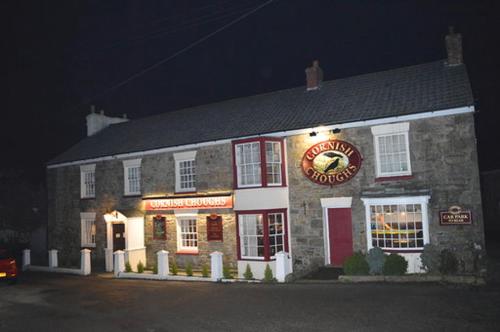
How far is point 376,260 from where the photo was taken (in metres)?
13.6

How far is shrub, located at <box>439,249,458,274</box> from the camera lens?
41.4 feet

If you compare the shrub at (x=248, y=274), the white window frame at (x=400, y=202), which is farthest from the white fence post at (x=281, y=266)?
the white window frame at (x=400, y=202)

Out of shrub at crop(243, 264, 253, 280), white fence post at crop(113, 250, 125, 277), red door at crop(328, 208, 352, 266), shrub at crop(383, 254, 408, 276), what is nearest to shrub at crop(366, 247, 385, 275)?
shrub at crop(383, 254, 408, 276)

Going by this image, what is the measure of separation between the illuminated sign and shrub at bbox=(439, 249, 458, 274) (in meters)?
8.06

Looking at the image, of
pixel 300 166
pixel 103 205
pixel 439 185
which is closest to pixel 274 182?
pixel 300 166

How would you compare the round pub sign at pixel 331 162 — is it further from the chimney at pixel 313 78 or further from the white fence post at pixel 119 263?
the white fence post at pixel 119 263

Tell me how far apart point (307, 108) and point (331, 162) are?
322 centimetres

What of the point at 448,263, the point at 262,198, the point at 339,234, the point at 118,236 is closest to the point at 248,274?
the point at 262,198

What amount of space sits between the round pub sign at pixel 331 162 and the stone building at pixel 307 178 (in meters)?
0.04

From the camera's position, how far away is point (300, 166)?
16141 mm

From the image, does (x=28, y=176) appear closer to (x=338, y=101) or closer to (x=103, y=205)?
(x=103, y=205)

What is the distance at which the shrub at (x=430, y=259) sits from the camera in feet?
42.4

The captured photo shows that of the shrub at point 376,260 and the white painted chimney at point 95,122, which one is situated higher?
the white painted chimney at point 95,122

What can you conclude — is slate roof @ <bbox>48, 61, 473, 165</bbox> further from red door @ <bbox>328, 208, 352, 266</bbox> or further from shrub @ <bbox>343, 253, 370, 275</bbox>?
shrub @ <bbox>343, 253, 370, 275</bbox>
